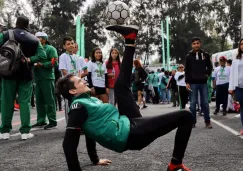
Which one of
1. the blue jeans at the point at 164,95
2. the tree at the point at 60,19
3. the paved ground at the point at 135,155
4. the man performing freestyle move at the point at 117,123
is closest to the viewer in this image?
the man performing freestyle move at the point at 117,123

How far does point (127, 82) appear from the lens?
11.7 ft

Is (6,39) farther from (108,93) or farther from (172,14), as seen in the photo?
(172,14)

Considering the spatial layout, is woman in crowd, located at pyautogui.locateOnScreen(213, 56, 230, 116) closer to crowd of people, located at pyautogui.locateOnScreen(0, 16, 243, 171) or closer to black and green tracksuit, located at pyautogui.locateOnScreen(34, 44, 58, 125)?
crowd of people, located at pyautogui.locateOnScreen(0, 16, 243, 171)

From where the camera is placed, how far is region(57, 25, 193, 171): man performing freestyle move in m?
3.14

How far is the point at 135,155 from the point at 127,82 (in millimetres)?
1466

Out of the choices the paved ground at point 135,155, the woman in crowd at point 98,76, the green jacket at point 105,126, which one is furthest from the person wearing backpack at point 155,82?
the green jacket at point 105,126

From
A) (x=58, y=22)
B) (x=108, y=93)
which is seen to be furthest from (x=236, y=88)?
(x=58, y=22)

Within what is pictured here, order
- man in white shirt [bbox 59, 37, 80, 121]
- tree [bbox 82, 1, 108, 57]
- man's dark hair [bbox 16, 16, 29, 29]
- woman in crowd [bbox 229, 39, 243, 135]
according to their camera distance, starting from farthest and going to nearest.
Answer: tree [bbox 82, 1, 108, 57] < man in white shirt [bbox 59, 37, 80, 121] < woman in crowd [bbox 229, 39, 243, 135] < man's dark hair [bbox 16, 16, 29, 29]

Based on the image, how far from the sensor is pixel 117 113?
3395mm

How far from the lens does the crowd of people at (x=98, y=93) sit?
128 inches

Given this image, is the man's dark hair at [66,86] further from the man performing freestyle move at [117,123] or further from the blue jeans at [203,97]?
the blue jeans at [203,97]

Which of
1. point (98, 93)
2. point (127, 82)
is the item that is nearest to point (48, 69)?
point (98, 93)

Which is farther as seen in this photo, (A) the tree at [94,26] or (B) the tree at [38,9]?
(A) the tree at [94,26]

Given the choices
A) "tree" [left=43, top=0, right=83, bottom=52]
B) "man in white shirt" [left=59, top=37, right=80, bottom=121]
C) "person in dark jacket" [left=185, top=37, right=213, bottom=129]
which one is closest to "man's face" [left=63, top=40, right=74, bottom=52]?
"man in white shirt" [left=59, top=37, right=80, bottom=121]
